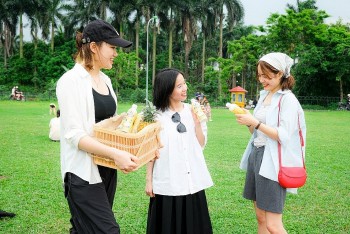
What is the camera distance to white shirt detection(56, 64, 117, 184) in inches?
84.3

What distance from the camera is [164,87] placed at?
123 inches

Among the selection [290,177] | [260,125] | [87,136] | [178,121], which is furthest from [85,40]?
[290,177]

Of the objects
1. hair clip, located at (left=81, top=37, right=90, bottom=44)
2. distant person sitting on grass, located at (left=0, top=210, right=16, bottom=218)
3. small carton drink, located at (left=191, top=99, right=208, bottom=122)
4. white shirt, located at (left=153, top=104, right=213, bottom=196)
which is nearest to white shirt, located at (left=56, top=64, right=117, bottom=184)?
hair clip, located at (left=81, top=37, right=90, bottom=44)

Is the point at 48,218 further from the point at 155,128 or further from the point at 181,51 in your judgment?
the point at 181,51

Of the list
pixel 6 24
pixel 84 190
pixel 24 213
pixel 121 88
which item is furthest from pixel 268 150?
pixel 6 24

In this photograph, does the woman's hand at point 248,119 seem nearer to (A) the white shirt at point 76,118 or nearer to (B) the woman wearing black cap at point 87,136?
(B) the woman wearing black cap at point 87,136

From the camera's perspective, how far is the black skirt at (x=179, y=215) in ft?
10.1

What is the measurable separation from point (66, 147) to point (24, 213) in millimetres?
2910

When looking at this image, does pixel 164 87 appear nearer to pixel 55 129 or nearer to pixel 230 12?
pixel 55 129

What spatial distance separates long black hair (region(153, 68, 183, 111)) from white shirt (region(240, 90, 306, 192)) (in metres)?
0.81

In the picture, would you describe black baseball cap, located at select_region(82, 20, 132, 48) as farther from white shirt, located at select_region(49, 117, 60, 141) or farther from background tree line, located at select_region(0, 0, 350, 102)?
background tree line, located at select_region(0, 0, 350, 102)

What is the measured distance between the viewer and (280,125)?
2770mm

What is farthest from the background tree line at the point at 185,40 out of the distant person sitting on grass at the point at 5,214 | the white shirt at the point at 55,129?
the distant person sitting on grass at the point at 5,214

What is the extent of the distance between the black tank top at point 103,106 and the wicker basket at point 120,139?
0.32ft
